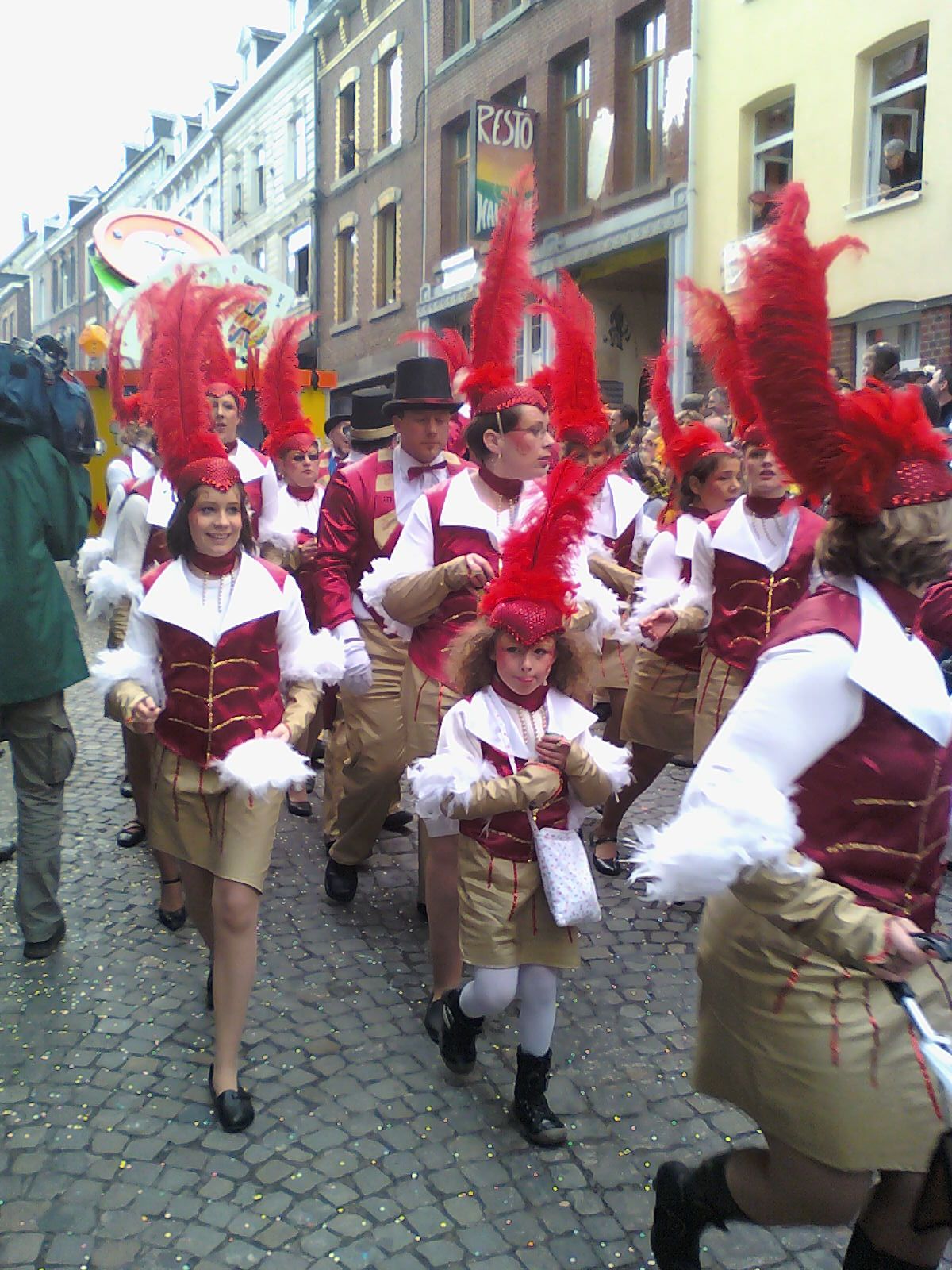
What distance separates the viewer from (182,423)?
3.52 meters

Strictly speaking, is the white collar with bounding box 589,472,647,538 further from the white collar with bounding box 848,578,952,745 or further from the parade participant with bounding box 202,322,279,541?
the white collar with bounding box 848,578,952,745

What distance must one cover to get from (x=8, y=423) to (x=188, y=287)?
2.64 feet

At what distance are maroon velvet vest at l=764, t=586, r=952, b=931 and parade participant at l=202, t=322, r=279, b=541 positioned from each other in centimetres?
292

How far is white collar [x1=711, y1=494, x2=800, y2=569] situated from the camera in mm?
4156

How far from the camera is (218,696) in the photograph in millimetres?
3281

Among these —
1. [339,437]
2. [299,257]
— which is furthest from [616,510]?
[299,257]

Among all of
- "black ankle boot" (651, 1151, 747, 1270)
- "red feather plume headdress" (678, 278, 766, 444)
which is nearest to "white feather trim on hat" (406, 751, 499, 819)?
"black ankle boot" (651, 1151, 747, 1270)

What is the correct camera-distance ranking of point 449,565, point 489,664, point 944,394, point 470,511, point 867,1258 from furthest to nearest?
point 944,394 < point 470,511 < point 449,565 < point 489,664 < point 867,1258

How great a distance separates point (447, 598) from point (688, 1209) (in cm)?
216

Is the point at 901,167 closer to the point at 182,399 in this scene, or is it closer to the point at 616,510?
the point at 616,510

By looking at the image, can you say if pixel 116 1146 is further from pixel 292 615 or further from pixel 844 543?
pixel 844 543

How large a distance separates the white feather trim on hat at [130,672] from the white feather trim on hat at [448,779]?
867 millimetres

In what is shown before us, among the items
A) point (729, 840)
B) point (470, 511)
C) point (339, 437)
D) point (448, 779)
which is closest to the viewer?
point (729, 840)

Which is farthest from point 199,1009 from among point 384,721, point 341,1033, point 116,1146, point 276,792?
point 384,721
